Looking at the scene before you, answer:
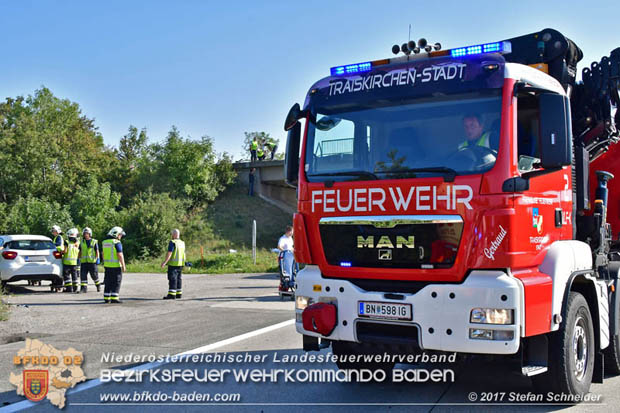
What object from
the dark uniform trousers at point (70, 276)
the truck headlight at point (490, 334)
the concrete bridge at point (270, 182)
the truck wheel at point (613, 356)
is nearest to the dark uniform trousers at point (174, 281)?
the dark uniform trousers at point (70, 276)

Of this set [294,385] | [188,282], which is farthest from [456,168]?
[188,282]

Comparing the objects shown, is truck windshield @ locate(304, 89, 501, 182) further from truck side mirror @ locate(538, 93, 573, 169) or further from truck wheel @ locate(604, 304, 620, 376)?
truck wheel @ locate(604, 304, 620, 376)

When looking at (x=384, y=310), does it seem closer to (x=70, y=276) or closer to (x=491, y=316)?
(x=491, y=316)

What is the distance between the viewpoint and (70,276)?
1570 cm

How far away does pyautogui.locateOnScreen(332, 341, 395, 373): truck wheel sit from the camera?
20.4 ft

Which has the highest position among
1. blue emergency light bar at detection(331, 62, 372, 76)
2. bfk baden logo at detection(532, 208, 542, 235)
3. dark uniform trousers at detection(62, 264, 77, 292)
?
blue emergency light bar at detection(331, 62, 372, 76)

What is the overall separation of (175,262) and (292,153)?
813 centimetres

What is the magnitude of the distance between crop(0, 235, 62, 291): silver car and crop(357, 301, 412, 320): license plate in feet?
40.8

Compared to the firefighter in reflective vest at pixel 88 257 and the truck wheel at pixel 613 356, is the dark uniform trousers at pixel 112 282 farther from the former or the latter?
the truck wheel at pixel 613 356

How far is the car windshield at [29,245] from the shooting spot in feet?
50.5

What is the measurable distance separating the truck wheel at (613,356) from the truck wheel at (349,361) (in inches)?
91.9

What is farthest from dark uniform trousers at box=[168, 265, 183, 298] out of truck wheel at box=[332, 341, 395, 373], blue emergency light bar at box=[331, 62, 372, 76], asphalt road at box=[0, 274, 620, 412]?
blue emergency light bar at box=[331, 62, 372, 76]

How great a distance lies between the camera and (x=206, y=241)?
110ft

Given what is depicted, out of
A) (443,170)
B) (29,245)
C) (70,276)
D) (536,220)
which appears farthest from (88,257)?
(536,220)
